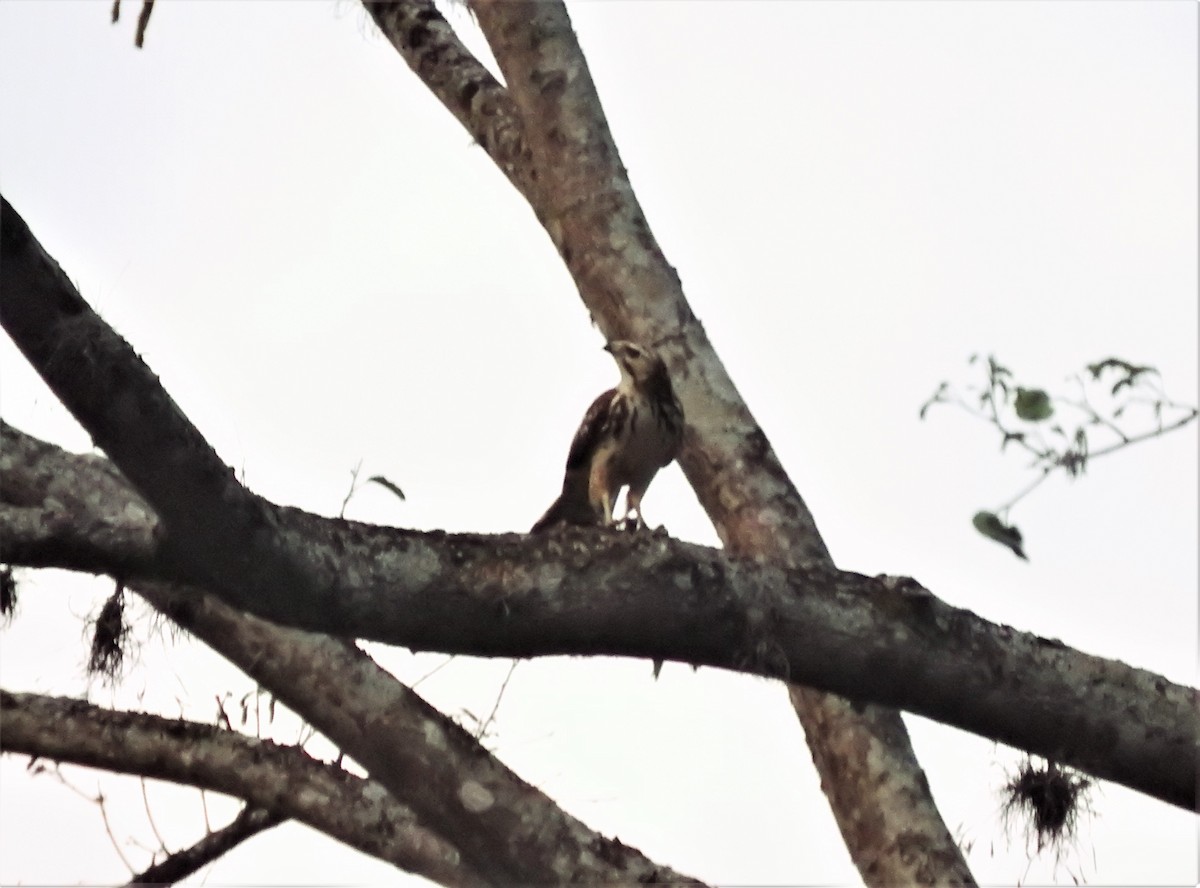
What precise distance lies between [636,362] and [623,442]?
1.09ft

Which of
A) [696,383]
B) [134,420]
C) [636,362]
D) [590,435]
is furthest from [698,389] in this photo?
[134,420]

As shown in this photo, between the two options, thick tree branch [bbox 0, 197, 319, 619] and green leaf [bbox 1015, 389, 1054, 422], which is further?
green leaf [bbox 1015, 389, 1054, 422]

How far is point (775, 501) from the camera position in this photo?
4910 mm

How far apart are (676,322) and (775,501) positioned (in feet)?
2.69

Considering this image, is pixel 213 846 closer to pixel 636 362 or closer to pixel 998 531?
pixel 636 362

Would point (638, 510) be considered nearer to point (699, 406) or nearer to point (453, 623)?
point (699, 406)

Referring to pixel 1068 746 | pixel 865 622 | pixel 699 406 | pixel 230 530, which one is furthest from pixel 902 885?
pixel 230 530

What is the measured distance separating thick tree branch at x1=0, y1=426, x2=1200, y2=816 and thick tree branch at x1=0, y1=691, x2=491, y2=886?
1.54m

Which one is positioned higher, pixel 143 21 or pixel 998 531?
pixel 143 21

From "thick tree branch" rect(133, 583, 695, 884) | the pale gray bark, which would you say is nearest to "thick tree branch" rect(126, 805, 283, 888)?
"thick tree branch" rect(133, 583, 695, 884)

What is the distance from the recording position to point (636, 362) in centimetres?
527

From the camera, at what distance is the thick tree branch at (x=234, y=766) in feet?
14.1

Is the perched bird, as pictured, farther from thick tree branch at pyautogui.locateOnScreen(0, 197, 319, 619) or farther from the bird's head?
thick tree branch at pyautogui.locateOnScreen(0, 197, 319, 619)

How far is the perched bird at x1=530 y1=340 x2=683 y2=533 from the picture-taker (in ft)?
17.3
